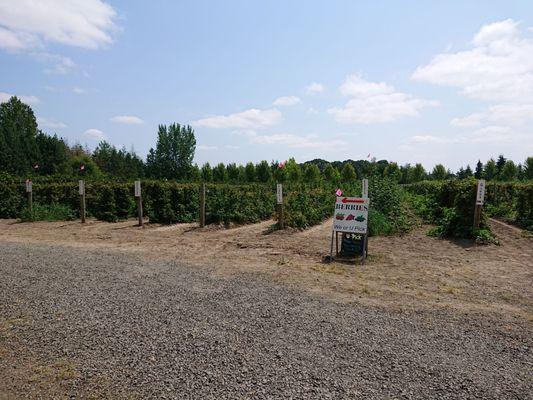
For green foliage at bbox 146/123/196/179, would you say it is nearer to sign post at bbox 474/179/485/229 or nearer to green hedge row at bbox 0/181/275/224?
green hedge row at bbox 0/181/275/224

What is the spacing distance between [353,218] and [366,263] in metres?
1.01

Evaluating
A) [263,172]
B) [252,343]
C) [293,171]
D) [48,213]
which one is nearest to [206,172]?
[263,172]

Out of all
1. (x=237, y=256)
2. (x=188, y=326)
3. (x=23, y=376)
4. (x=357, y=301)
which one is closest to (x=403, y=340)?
(x=357, y=301)

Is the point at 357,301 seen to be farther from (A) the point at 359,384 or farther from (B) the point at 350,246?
(B) the point at 350,246

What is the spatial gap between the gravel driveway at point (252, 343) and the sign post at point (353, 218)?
3.08 m

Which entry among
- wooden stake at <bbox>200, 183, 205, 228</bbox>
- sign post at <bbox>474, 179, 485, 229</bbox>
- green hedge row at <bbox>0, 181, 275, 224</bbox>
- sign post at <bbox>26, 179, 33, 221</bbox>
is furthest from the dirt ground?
sign post at <bbox>26, 179, 33, 221</bbox>

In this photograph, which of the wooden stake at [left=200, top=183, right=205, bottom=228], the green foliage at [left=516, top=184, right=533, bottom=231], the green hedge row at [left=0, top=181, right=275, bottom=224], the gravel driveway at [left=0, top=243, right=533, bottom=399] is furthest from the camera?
the green hedge row at [left=0, top=181, right=275, bottom=224]

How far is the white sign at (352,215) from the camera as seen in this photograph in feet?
27.5

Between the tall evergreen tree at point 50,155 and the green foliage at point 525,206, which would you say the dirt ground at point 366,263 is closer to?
the green foliage at point 525,206

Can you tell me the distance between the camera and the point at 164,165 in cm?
7519

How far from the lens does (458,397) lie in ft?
10.0

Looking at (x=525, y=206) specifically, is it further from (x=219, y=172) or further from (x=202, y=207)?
(x=219, y=172)

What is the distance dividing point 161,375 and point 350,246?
587 centimetres

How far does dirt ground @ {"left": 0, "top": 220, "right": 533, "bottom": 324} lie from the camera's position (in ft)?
18.8
